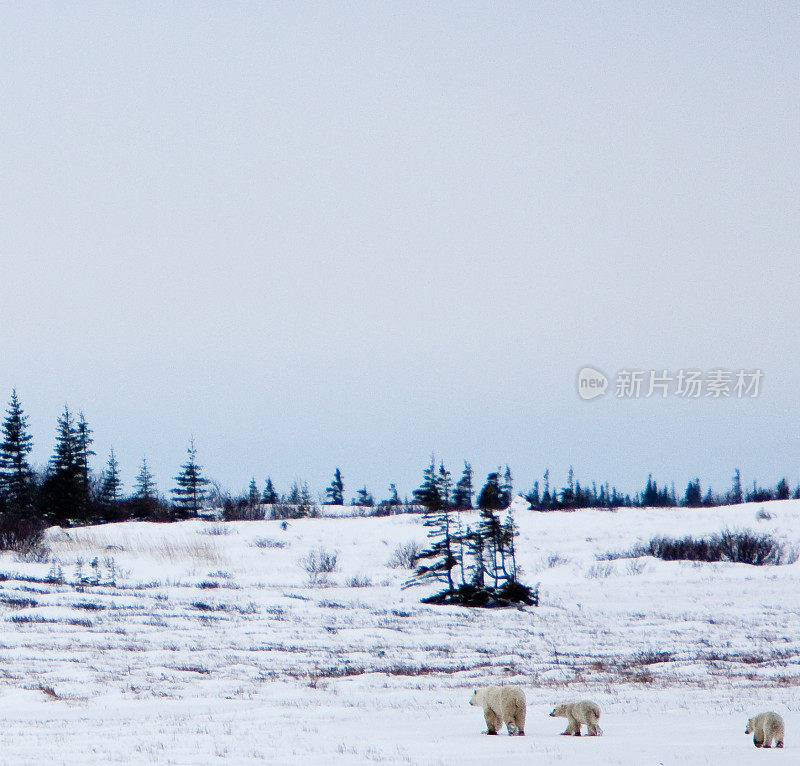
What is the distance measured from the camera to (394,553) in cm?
4359

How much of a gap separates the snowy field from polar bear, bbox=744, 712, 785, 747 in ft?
0.84

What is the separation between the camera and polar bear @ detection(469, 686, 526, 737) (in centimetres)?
1002

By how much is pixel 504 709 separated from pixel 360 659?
386 inches

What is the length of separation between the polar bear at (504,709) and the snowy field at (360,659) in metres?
0.17

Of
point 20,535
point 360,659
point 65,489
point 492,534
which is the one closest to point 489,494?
point 492,534

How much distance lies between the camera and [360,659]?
63.8ft

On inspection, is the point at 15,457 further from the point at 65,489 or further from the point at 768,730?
the point at 768,730

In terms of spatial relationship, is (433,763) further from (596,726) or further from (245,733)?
(245,733)

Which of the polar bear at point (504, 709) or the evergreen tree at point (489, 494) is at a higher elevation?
the evergreen tree at point (489, 494)

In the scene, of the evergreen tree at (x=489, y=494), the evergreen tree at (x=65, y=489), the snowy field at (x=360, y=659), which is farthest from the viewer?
the evergreen tree at (x=65, y=489)

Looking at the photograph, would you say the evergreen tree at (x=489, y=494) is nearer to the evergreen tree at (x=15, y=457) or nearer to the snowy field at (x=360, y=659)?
the snowy field at (x=360, y=659)

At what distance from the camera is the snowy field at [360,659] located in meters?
9.65

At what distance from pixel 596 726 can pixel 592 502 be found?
441 ft

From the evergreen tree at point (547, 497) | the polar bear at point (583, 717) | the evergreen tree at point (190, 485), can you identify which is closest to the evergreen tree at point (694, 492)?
the evergreen tree at point (547, 497)
